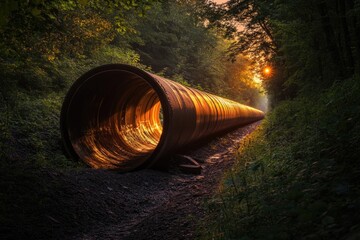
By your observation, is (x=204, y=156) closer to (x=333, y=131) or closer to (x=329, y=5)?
(x=329, y=5)

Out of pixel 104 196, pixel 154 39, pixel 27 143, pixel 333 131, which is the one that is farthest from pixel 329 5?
pixel 154 39

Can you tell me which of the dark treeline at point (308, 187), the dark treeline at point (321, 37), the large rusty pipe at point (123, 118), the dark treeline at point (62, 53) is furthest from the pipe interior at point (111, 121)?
the dark treeline at point (321, 37)

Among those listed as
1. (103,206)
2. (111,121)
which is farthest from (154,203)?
(111,121)

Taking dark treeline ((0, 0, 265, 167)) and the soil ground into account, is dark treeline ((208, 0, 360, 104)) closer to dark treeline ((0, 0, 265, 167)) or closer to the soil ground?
dark treeline ((0, 0, 265, 167))

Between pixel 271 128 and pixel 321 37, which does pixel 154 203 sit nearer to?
pixel 321 37

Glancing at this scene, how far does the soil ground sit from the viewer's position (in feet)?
Answer: 13.5

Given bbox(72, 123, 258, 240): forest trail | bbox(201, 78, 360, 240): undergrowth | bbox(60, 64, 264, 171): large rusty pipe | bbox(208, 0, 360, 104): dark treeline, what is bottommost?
bbox(72, 123, 258, 240): forest trail

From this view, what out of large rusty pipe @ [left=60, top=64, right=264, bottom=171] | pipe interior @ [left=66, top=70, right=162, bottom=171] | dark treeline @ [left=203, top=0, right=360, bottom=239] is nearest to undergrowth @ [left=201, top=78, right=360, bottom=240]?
dark treeline @ [left=203, top=0, right=360, bottom=239]

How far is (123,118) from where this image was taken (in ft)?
35.6

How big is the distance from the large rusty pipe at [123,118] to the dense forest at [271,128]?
0.93 meters

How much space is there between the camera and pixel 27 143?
8211mm

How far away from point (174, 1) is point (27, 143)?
27.5 meters

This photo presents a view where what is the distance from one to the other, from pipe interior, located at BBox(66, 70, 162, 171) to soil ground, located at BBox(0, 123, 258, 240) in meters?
1.32

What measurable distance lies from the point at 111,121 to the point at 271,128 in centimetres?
587
